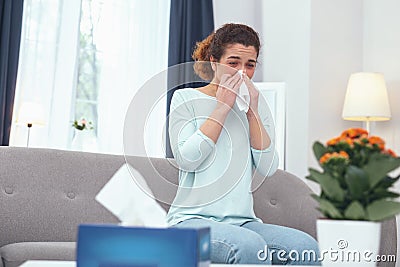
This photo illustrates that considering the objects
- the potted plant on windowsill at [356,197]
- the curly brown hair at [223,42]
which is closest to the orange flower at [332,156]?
the potted plant on windowsill at [356,197]

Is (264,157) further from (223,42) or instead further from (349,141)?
(349,141)

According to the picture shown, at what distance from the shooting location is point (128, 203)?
37.9 inches

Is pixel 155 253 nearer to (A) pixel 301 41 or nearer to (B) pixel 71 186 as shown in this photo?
(B) pixel 71 186

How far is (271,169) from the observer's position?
1896 millimetres

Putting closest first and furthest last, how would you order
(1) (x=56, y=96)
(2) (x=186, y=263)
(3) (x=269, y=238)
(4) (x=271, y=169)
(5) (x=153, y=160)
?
1. (2) (x=186, y=263)
2. (3) (x=269, y=238)
3. (4) (x=271, y=169)
4. (5) (x=153, y=160)
5. (1) (x=56, y=96)

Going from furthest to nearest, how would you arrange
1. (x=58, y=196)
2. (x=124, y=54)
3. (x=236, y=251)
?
1. (x=124, y=54)
2. (x=58, y=196)
3. (x=236, y=251)

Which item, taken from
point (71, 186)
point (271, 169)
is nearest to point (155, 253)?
point (271, 169)

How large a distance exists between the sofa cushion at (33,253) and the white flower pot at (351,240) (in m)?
0.89

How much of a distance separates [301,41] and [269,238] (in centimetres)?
248

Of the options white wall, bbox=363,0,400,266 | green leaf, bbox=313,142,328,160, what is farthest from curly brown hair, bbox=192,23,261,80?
white wall, bbox=363,0,400,266

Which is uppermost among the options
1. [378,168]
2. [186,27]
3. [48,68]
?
[186,27]

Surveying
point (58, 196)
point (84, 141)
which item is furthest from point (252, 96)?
point (84, 141)

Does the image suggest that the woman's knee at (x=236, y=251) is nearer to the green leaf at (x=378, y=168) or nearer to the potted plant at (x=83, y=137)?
the green leaf at (x=378, y=168)

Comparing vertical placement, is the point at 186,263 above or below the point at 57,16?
below
